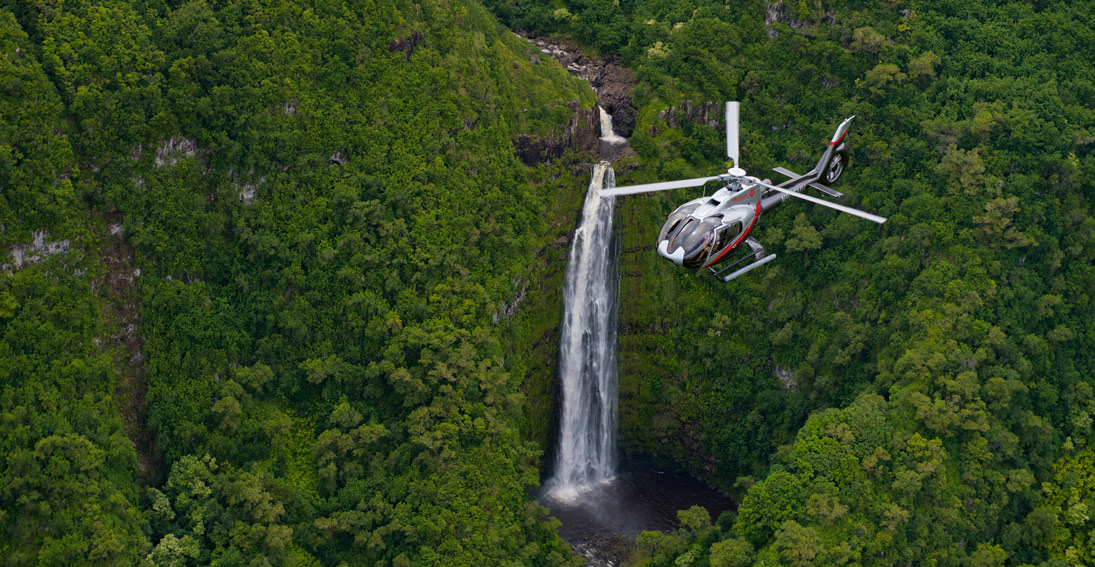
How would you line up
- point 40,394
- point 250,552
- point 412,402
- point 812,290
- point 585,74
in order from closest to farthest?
point 40,394
point 250,552
point 412,402
point 812,290
point 585,74

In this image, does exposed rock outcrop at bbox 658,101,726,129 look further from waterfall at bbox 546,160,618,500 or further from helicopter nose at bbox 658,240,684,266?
helicopter nose at bbox 658,240,684,266

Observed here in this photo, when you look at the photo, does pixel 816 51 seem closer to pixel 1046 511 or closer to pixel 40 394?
pixel 1046 511

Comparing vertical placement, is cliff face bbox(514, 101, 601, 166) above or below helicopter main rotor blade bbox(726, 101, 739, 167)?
below

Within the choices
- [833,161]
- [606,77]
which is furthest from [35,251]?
[606,77]

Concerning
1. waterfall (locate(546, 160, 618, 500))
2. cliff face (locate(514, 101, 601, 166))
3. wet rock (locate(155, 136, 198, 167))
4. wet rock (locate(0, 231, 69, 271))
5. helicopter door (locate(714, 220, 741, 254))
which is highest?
helicopter door (locate(714, 220, 741, 254))

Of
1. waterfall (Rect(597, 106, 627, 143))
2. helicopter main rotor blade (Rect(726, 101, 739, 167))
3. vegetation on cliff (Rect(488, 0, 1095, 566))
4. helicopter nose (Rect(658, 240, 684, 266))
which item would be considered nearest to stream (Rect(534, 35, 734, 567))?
vegetation on cliff (Rect(488, 0, 1095, 566))

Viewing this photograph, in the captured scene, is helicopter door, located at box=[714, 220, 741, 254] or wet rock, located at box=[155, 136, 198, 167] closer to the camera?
helicopter door, located at box=[714, 220, 741, 254]

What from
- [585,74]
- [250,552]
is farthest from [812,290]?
[250,552]
